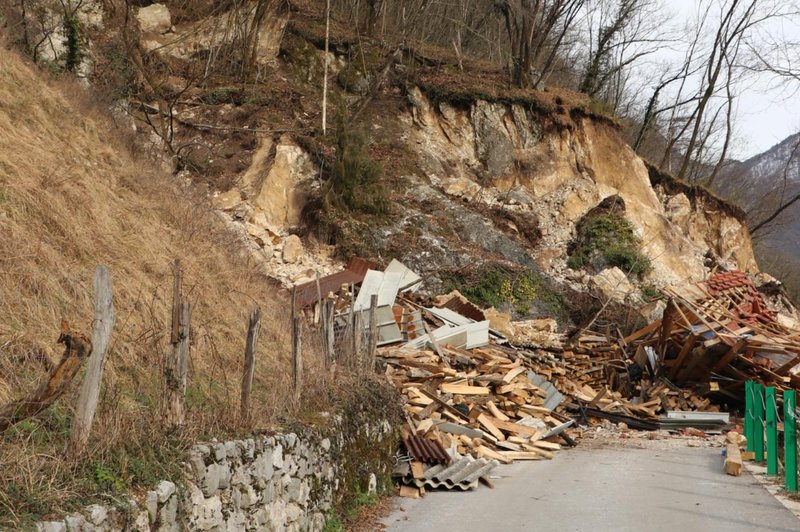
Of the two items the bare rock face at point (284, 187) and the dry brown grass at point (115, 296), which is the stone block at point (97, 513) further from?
the bare rock face at point (284, 187)

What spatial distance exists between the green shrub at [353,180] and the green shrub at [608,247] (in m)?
7.35

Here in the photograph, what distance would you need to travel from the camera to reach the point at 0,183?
10.5 m

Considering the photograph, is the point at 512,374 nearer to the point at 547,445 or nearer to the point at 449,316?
the point at 547,445

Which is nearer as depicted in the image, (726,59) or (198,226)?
(198,226)

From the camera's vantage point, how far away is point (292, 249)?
77.0 ft

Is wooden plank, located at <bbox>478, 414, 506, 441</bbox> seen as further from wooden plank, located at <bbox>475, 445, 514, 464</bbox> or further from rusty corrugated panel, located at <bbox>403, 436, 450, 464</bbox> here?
rusty corrugated panel, located at <bbox>403, 436, 450, 464</bbox>

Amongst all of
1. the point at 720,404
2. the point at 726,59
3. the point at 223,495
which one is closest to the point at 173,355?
the point at 223,495

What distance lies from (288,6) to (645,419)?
22.5 metres

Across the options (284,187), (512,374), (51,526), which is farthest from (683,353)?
(51,526)

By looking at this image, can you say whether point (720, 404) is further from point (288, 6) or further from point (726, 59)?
point (726, 59)

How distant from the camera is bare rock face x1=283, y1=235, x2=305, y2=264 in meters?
23.3

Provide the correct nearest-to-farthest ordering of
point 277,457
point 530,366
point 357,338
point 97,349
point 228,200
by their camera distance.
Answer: point 97,349
point 277,457
point 357,338
point 530,366
point 228,200

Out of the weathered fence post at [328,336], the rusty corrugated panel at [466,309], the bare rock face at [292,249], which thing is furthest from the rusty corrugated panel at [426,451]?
the bare rock face at [292,249]

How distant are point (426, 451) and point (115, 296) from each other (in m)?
4.74
